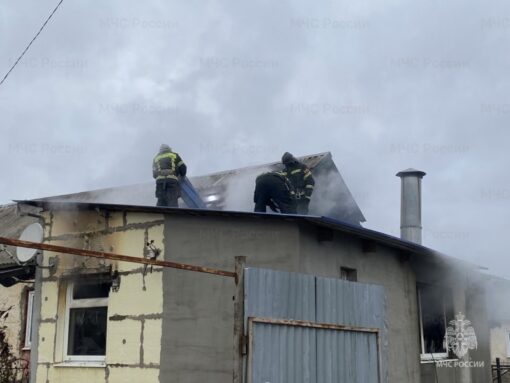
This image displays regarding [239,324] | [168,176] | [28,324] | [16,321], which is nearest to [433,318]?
[168,176]

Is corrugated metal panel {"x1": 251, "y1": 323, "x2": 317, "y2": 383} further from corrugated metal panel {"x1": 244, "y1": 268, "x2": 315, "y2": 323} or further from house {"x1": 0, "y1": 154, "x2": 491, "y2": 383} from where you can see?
corrugated metal panel {"x1": 244, "y1": 268, "x2": 315, "y2": 323}

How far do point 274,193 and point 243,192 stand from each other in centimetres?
340

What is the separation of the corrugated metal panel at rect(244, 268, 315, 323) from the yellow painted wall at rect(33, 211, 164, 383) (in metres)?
1.89

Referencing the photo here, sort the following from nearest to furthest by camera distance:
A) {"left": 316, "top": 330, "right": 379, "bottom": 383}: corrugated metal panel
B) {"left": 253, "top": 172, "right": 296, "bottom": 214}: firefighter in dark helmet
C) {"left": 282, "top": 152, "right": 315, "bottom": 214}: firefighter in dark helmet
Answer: {"left": 316, "top": 330, "right": 379, "bottom": 383}: corrugated metal panel
{"left": 253, "top": 172, "right": 296, "bottom": 214}: firefighter in dark helmet
{"left": 282, "top": 152, "right": 315, "bottom": 214}: firefighter in dark helmet

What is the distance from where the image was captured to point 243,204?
13.6 m

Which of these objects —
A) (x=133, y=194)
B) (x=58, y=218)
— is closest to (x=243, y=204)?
(x=133, y=194)

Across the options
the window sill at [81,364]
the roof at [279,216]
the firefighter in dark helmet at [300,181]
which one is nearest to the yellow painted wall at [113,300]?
the window sill at [81,364]

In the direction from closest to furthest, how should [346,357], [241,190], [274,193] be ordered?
[346,357] → [274,193] → [241,190]

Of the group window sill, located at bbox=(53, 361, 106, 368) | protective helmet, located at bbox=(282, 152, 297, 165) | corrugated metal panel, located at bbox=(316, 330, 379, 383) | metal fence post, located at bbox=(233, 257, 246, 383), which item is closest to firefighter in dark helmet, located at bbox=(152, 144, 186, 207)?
protective helmet, located at bbox=(282, 152, 297, 165)

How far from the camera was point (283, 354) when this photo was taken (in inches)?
276

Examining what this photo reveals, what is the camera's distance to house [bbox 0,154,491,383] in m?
7.25

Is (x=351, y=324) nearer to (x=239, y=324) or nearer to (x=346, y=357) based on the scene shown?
(x=346, y=357)

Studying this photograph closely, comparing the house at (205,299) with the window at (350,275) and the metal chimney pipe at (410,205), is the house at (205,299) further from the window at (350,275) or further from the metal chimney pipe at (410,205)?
the metal chimney pipe at (410,205)

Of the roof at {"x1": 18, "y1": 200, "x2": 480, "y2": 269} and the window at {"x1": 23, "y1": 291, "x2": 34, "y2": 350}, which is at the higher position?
the roof at {"x1": 18, "y1": 200, "x2": 480, "y2": 269}
